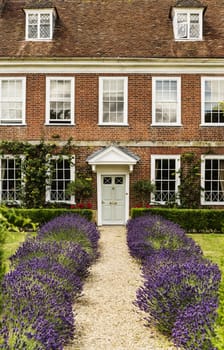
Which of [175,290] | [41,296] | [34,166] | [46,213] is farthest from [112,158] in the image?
[41,296]

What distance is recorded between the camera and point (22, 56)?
21.2 metres

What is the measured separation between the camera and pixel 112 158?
20.9 m

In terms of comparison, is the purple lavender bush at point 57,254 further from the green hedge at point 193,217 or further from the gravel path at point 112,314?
the green hedge at point 193,217

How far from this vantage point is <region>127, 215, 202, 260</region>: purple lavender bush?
11.8 meters

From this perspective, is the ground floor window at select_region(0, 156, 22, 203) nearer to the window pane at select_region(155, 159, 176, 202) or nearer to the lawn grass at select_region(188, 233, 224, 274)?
the window pane at select_region(155, 159, 176, 202)

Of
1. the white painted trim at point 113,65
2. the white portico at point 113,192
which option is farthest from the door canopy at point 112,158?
the white painted trim at point 113,65

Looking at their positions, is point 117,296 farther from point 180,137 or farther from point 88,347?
point 180,137

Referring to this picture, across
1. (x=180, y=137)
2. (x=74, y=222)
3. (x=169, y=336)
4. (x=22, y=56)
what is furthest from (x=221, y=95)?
(x=169, y=336)

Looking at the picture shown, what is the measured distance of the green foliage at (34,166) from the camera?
2095 centimetres

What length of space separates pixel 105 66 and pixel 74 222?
9.49 m

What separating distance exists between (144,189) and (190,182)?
196 cm

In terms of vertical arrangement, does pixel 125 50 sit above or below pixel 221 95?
above

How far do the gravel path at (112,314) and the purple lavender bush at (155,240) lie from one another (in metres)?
0.50

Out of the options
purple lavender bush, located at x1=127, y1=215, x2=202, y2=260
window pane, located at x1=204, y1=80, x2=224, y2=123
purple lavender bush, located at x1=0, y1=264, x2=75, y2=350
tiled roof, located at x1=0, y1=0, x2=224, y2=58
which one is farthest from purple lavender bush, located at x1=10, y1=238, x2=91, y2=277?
tiled roof, located at x1=0, y1=0, x2=224, y2=58
